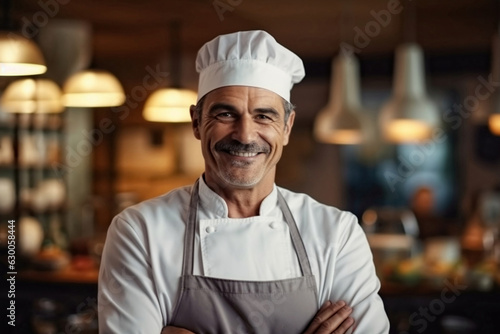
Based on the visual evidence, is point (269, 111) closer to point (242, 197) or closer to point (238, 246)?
point (242, 197)

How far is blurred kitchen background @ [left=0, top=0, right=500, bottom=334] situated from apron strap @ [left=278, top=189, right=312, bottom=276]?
176 cm

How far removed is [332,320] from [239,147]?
0.57 m

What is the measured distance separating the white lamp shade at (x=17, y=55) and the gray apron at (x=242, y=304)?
6.31 ft

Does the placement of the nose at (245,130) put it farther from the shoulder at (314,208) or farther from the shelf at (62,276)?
the shelf at (62,276)

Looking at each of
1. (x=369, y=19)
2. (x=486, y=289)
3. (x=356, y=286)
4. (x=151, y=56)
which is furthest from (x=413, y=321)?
(x=151, y=56)

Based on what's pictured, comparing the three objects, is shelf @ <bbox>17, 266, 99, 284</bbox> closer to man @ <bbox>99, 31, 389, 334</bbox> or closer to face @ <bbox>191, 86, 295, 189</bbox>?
man @ <bbox>99, 31, 389, 334</bbox>

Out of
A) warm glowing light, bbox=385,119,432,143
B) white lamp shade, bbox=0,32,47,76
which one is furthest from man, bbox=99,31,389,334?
warm glowing light, bbox=385,119,432,143

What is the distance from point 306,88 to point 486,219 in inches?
131

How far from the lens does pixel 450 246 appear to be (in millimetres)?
5934

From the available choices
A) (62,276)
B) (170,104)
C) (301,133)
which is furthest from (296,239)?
(301,133)

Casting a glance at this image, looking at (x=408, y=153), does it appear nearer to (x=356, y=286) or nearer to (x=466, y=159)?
(x=466, y=159)

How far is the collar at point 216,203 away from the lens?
92.7 inches

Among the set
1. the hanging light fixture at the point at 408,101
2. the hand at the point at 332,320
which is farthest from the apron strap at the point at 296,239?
the hanging light fixture at the point at 408,101

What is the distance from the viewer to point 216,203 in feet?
7.73
